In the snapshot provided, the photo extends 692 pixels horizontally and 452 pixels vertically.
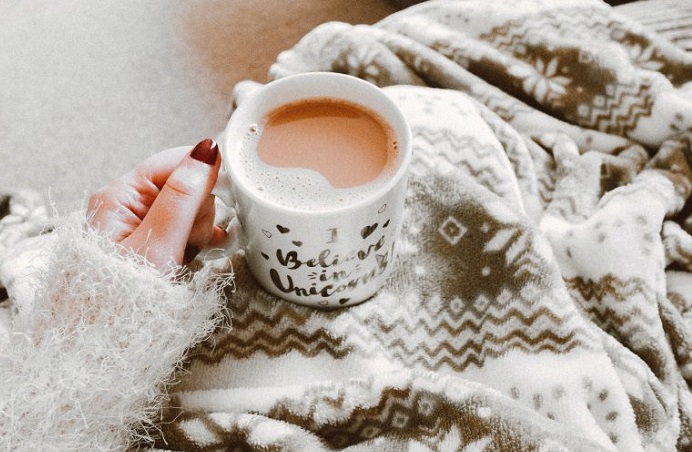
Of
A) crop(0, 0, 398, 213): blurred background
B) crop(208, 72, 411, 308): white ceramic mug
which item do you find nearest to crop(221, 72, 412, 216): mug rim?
→ crop(208, 72, 411, 308): white ceramic mug

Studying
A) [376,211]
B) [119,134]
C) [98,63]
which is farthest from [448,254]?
[98,63]

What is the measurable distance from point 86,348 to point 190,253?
0.14 metres

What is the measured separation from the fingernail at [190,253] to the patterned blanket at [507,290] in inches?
1.9

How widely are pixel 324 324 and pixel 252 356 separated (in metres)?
0.08

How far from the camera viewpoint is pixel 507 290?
594 millimetres

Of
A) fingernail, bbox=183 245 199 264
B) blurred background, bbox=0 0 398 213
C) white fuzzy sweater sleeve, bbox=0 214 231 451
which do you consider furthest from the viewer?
blurred background, bbox=0 0 398 213

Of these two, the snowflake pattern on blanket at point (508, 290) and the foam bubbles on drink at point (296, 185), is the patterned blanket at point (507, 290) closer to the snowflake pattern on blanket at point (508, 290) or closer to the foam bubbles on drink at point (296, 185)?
the snowflake pattern on blanket at point (508, 290)

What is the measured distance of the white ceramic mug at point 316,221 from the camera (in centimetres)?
44

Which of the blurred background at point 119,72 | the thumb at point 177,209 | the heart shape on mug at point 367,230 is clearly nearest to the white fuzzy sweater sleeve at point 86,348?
the thumb at point 177,209

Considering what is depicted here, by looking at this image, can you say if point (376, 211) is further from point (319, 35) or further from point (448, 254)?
point (319, 35)

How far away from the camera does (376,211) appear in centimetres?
45

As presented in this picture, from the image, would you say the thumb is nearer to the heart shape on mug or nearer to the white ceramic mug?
the white ceramic mug

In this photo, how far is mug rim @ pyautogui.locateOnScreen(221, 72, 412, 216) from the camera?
0.45 metres

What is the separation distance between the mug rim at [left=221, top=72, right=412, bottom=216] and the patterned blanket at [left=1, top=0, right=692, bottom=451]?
0.16 m
